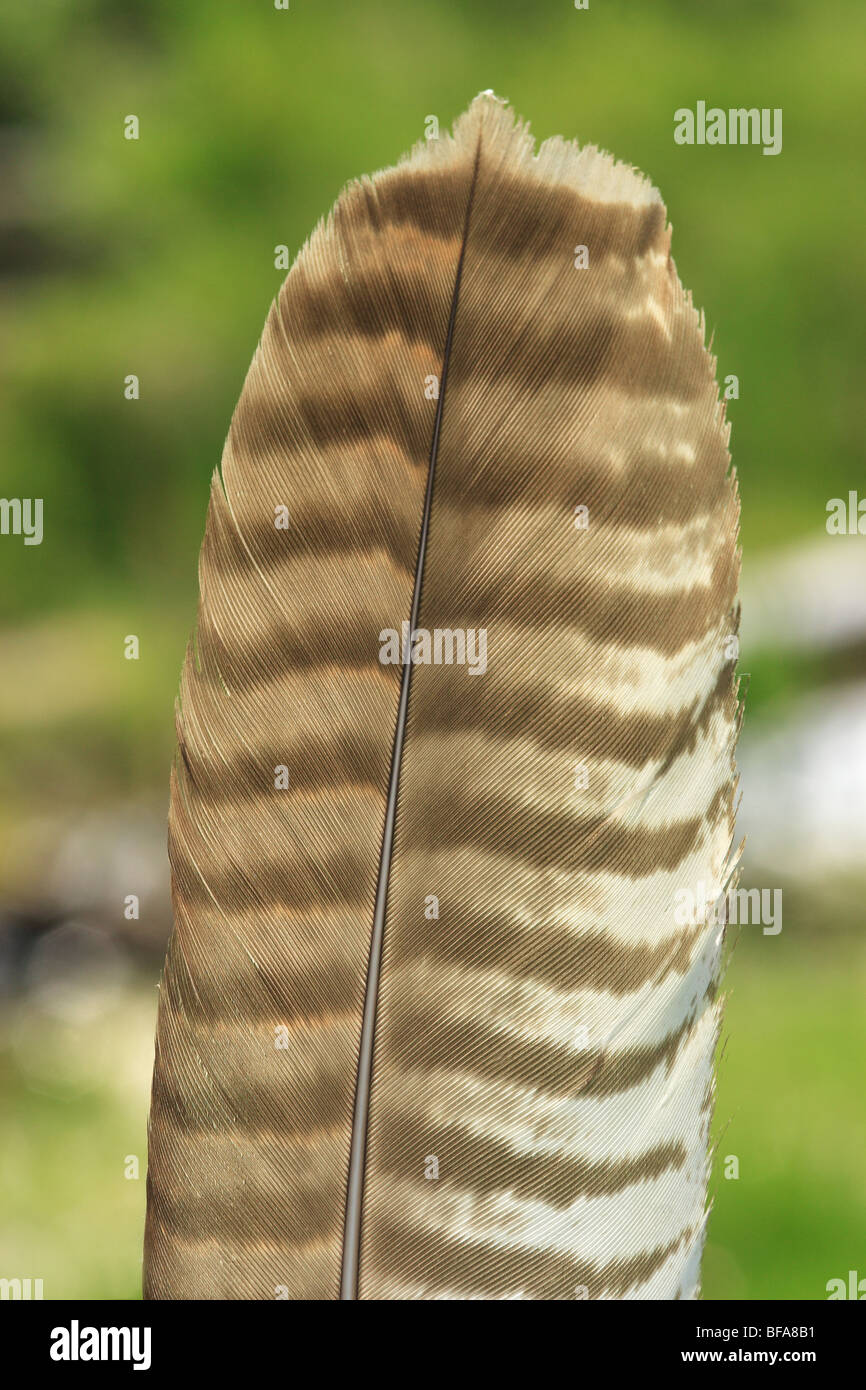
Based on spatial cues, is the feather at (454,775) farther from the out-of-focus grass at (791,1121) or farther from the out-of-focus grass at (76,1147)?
the out-of-focus grass at (76,1147)

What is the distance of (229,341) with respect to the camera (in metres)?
1.30

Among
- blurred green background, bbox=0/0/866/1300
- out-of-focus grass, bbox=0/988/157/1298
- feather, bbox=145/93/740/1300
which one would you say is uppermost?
blurred green background, bbox=0/0/866/1300

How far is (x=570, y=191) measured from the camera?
25 cm

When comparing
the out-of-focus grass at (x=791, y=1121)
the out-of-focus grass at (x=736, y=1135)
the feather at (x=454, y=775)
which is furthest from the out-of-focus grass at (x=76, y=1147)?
the feather at (x=454, y=775)

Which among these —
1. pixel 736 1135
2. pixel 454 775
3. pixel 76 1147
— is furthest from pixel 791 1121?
pixel 454 775

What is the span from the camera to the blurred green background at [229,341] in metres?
1.27

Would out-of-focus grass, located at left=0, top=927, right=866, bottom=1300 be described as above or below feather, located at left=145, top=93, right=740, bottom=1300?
below

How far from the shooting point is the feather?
0.26m

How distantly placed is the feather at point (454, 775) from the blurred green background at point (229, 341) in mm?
944

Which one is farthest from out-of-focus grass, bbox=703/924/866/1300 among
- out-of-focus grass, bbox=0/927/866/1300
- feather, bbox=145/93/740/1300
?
feather, bbox=145/93/740/1300

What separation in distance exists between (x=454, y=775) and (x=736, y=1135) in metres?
0.80

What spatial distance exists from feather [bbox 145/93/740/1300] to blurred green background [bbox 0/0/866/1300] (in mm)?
944

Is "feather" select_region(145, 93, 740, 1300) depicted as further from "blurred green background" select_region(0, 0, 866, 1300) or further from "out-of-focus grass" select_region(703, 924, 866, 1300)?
"blurred green background" select_region(0, 0, 866, 1300)
